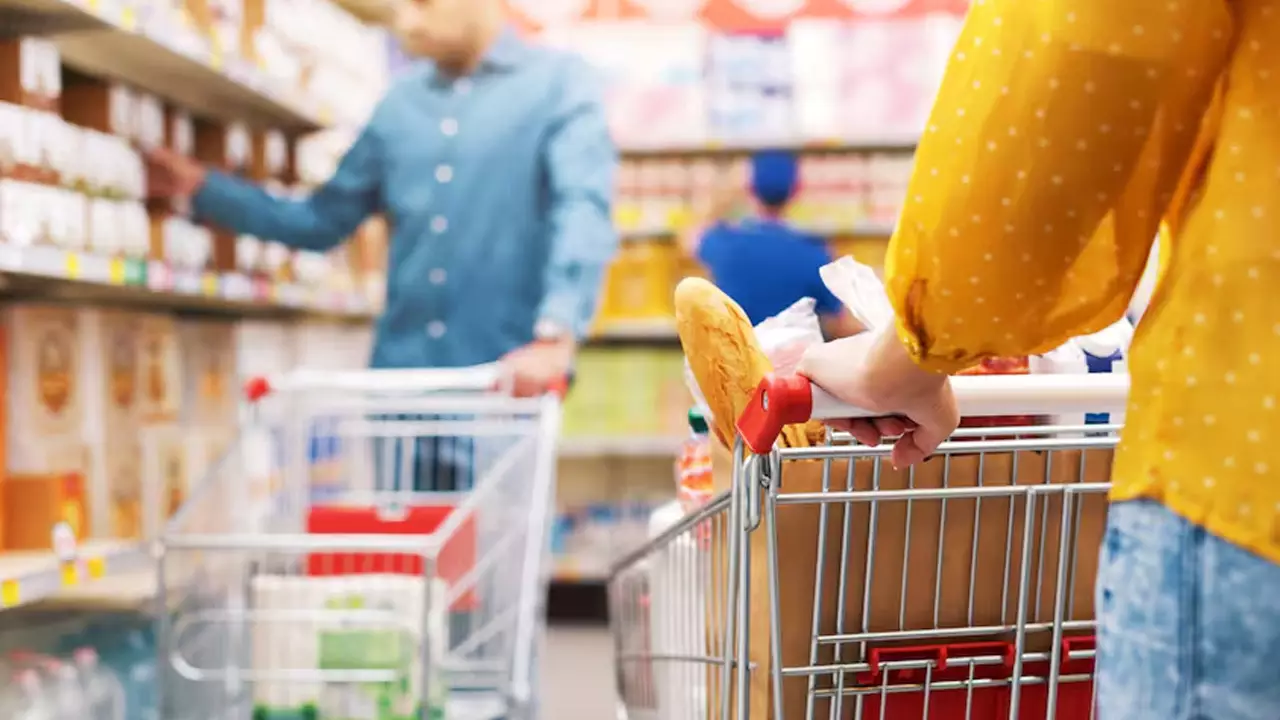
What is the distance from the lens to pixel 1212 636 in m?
0.72

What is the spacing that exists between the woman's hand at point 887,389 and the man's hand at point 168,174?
2.04 metres

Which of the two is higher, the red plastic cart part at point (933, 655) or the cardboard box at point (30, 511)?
the red plastic cart part at point (933, 655)

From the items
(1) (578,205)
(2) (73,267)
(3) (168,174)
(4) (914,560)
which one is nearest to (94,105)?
(3) (168,174)

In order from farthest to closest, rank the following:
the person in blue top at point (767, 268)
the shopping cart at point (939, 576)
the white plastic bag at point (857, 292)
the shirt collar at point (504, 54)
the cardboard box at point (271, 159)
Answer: the person in blue top at point (767, 268)
the cardboard box at point (271, 159)
the shirt collar at point (504, 54)
the white plastic bag at point (857, 292)
the shopping cart at point (939, 576)

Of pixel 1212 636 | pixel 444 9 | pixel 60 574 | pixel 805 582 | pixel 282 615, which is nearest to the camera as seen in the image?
pixel 1212 636

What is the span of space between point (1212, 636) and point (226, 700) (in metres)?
1.95

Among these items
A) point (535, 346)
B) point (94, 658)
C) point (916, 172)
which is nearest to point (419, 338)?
point (535, 346)

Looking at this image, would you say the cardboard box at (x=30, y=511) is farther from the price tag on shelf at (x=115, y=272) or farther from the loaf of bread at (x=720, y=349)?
the loaf of bread at (x=720, y=349)

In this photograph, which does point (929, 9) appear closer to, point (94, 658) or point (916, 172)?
point (94, 658)

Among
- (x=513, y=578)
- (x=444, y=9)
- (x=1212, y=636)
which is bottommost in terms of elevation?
(x=513, y=578)

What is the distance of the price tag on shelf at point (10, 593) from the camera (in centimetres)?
199

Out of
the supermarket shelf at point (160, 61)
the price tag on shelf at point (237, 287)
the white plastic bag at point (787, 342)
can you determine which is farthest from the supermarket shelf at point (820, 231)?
the white plastic bag at point (787, 342)

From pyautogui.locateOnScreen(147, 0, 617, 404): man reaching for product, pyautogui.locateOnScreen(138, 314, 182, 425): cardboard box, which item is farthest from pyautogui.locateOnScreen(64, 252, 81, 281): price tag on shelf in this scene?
pyautogui.locateOnScreen(147, 0, 617, 404): man reaching for product

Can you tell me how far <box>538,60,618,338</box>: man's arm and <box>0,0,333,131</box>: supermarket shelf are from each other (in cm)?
70
